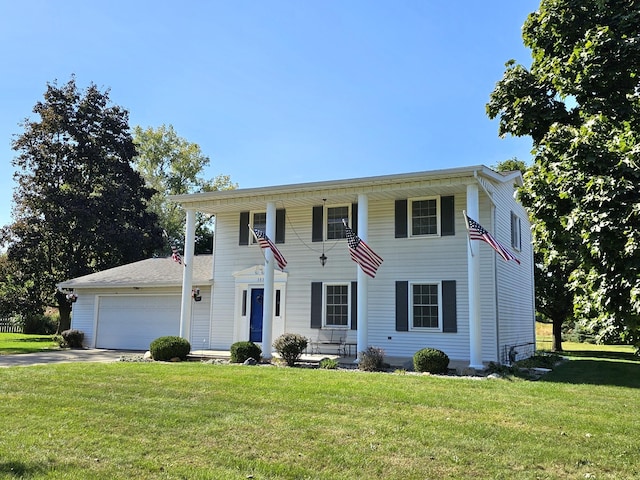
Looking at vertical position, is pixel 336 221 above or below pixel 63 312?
above

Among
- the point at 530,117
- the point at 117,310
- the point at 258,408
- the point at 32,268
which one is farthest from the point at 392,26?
the point at 32,268

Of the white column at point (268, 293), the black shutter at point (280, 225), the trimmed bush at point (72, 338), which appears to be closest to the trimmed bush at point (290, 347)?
the white column at point (268, 293)

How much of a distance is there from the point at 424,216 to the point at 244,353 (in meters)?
6.58

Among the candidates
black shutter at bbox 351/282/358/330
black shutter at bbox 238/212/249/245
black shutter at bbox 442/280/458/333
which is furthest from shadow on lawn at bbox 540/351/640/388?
black shutter at bbox 238/212/249/245

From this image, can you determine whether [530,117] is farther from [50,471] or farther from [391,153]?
[391,153]

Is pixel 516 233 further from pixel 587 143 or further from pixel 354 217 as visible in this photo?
pixel 587 143

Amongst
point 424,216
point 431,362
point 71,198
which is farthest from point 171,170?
point 431,362

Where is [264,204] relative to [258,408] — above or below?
above

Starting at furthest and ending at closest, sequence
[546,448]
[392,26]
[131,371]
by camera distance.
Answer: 1. [392,26]
2. [131,371]
3. [546,448]

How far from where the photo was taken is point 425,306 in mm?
14711

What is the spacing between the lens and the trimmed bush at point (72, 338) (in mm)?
18922

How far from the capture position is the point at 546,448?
5438mm

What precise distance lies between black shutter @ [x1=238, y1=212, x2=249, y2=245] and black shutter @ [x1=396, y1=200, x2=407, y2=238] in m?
5.29

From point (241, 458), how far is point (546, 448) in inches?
128
